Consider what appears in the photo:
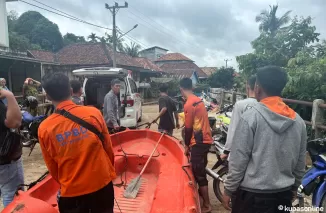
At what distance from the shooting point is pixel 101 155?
1.86 metres

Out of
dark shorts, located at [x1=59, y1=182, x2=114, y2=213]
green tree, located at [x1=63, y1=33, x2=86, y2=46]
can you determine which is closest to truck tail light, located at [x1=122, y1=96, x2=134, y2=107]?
dark shorts, located at [x1=59, y1=182, x2=114, y2=213]

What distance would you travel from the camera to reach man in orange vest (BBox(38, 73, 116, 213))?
1718 mm

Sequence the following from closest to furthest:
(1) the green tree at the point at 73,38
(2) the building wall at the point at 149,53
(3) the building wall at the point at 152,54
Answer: (1) the green tree at the point at 73,38 < (3) the building wall at the point at 152,54 < (2) the building wall at the point at 149,53

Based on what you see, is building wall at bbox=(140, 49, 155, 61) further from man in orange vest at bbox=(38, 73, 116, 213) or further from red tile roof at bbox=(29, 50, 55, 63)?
man in orange vest at bbox=(38, 73, 116, 213)

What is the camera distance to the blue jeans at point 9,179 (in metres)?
2.63

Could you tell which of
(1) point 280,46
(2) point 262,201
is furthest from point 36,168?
(1) point 280,46

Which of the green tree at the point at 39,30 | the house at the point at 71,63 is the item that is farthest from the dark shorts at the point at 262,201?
the green tree at the point at 39,30

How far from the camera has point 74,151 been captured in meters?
1.74

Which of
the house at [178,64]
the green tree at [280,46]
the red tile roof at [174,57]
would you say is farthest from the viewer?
the red tile roof at [174,57]

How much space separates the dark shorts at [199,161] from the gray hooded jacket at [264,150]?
1.48m

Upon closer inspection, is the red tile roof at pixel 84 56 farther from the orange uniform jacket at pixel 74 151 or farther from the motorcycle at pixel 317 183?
the orange uniform jacket at pixel 74 151

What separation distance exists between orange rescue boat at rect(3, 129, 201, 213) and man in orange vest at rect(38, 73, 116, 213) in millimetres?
441

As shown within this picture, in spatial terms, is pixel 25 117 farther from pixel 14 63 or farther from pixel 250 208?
pixel 14 63

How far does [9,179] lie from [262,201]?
96.5 inches
